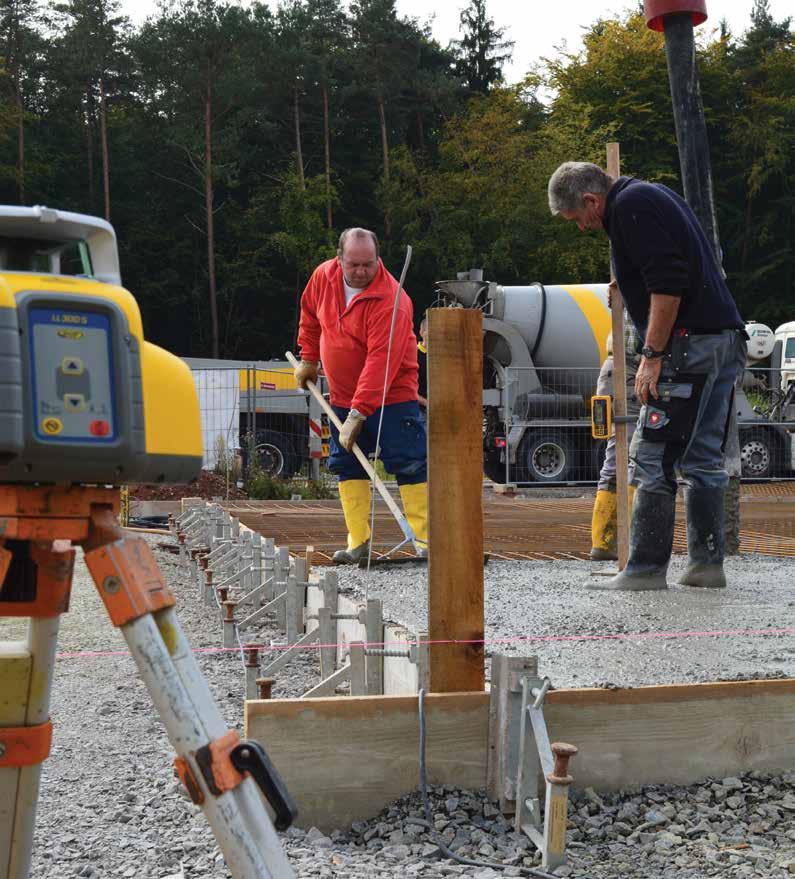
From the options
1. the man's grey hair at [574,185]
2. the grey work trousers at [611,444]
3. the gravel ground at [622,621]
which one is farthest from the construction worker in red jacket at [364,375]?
the man's grey hair at [574,185]

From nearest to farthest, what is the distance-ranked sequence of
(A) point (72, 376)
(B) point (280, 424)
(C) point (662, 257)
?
(A) point (72, 376) → (C) point (662, 257) → (B) point (280, 424)

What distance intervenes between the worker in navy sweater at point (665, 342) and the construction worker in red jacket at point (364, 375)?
134cm

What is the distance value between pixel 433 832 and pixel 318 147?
4140 cm

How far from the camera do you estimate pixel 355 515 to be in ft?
21.3

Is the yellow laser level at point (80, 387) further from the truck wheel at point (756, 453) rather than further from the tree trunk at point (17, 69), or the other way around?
the tree trunk at point (17, 69)

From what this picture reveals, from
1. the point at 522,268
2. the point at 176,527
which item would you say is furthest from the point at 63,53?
the point at 176,527

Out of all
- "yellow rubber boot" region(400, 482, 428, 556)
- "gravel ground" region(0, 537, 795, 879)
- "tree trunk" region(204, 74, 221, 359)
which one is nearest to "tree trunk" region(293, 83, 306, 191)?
"tree trunk" region(204, 74, 221, 359)

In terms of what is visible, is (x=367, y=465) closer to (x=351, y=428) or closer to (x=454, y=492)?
(x=351, y=428)

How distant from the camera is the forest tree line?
38.5 metres

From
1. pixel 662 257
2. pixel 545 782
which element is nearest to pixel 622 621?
pixel 662 257

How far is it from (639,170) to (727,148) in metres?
4.10

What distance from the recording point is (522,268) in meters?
41.6

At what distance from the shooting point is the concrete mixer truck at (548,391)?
18172mm

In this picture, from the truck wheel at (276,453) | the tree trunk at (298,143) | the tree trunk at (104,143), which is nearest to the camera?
the truck wheel at (276,453)
